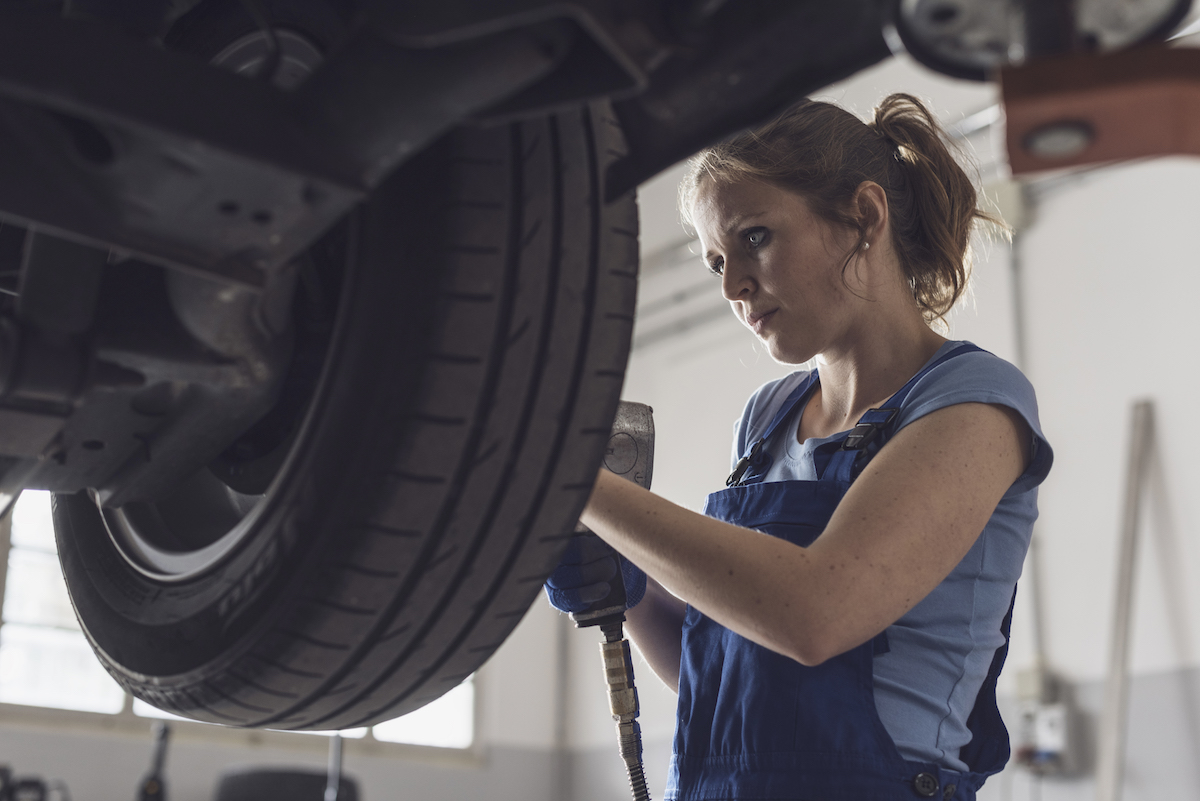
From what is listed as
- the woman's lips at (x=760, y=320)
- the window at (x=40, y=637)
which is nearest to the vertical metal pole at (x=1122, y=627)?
the woman's lips at (x=760, y=320)

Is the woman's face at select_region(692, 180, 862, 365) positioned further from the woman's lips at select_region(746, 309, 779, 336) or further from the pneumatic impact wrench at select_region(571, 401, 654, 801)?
the pneumatic impact wrench at select_region(571, 401, 654, 801)

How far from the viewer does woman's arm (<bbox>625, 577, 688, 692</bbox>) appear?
1434 millimetres

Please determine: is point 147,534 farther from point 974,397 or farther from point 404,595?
point 974,397

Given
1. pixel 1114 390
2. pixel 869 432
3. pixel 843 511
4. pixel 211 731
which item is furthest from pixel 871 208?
pixel 211 731

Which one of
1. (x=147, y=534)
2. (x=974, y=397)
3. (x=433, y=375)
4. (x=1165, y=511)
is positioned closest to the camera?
(x=433, y=375)

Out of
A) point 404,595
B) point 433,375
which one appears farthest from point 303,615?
point 433,375

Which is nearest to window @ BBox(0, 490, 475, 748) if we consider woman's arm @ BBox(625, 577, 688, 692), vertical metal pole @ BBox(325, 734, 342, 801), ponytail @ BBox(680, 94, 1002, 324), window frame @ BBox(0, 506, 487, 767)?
window frame @ BBox(0, 506, 487, 767)

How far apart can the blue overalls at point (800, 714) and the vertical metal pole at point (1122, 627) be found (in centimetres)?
287

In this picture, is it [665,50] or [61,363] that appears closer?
[665,50]

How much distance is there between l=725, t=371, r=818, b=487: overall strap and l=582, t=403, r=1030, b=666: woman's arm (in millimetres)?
332

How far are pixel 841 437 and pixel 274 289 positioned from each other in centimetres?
71

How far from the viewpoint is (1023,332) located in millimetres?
4406

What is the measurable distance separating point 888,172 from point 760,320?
24 cm

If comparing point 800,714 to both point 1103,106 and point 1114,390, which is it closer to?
point 1103,106
